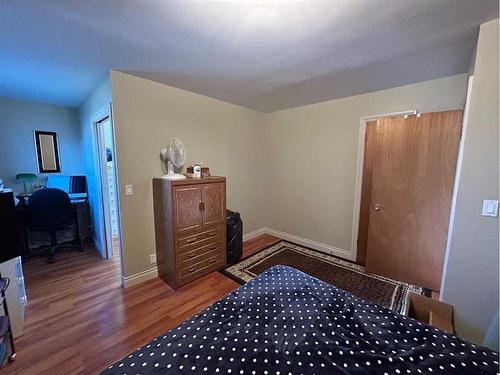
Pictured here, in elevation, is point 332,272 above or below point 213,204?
below

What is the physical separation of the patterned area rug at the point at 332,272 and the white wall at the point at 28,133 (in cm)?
350

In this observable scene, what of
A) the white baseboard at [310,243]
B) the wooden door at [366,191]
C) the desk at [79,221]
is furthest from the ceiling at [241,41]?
the white baseboard at [310,243]

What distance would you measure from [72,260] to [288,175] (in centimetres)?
363

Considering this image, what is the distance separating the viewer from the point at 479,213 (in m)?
1.45

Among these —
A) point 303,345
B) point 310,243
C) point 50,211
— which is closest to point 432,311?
point 303,345

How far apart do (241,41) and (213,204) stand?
1.77 metres

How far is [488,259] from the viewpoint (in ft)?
4.71

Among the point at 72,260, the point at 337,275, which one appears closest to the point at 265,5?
the point at 337,275

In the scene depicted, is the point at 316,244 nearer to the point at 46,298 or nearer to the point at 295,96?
the point at 295,96

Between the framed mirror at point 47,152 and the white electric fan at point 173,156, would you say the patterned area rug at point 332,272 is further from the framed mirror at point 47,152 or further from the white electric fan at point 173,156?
the framed mirror at point 47,152

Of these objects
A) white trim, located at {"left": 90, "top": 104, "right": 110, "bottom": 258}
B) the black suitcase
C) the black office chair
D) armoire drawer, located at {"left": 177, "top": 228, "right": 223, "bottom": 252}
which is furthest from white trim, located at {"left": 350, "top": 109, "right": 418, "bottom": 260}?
the black office chair

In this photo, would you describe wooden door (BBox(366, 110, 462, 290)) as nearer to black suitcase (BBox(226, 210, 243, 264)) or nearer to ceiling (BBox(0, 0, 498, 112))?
ceiling (BBox(0, 0, 498, 112))

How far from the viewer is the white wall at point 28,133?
3016 mm

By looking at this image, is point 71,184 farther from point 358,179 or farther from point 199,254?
point 358,179
